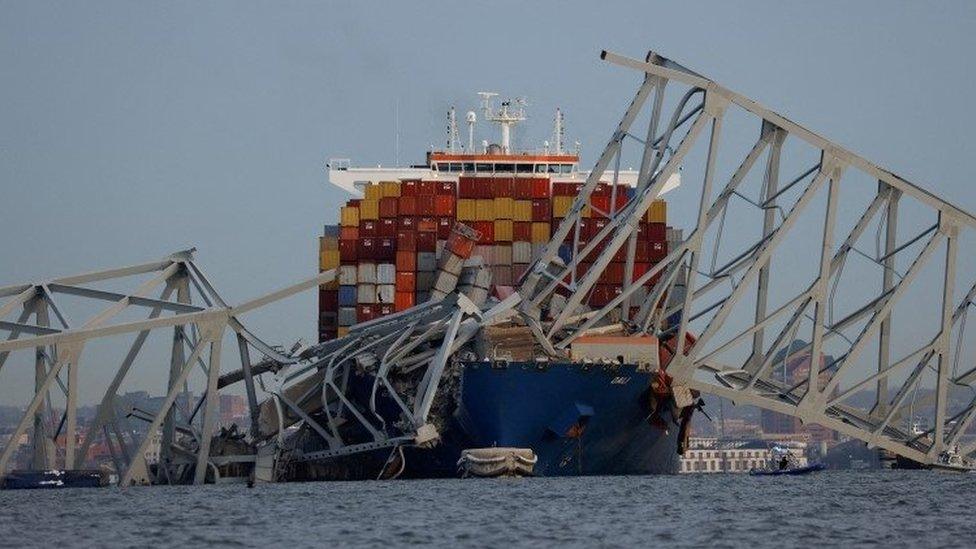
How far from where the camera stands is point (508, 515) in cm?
5147

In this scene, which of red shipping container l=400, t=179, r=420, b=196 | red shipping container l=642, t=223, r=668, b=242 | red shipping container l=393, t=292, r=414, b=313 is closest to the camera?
red shipping container l=393, t=292, r=414, b=313

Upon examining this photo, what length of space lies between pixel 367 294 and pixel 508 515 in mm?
36629

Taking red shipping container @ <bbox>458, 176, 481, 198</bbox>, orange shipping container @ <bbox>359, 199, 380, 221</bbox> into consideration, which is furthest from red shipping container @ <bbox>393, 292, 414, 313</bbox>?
red shipping container @ <bbox>458, 176, 481, 198</bbox>

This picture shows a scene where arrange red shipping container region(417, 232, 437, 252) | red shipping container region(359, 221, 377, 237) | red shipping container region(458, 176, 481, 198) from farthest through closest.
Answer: red shipping container region(458, 176, 481, 198)
red shipping container region(359, 221, 377, 237)
red shipping container region(417, 232, 437, 252)

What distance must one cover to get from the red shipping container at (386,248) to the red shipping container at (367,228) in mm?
675

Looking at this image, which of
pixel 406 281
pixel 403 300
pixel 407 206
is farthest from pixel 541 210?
pixel 403 300

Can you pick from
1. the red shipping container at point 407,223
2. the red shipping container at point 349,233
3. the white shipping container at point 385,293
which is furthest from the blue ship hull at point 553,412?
the red shipping container at point 349,233

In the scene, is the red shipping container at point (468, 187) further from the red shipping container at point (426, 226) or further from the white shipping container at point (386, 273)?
the white shipping container at point (386, 273)

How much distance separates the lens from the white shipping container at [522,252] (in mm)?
89125

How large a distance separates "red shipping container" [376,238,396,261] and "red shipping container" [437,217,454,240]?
202 cm

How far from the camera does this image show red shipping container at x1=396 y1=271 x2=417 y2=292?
86.9 m

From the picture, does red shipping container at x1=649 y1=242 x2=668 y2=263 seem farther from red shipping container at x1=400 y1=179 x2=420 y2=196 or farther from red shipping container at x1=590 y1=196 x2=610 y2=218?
red shipping container at x1=400 y1=179 x2=420 y2=196

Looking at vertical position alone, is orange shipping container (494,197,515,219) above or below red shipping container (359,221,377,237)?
above

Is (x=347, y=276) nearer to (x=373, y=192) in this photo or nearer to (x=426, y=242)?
(x=426, y=242)
